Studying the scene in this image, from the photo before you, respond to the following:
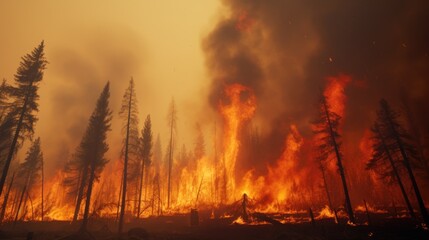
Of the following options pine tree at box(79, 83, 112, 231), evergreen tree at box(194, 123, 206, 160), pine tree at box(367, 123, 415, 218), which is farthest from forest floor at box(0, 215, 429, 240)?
evergreen tree at box(194, 123, 206, 160)

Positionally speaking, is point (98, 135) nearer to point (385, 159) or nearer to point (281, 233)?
point (281, 233)

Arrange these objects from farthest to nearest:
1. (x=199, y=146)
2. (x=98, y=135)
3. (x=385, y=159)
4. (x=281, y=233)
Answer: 1. (x=199, y=146)
2. (x=98, y=135)
3. (x=385, y=159)
4. (x=281, y=233)

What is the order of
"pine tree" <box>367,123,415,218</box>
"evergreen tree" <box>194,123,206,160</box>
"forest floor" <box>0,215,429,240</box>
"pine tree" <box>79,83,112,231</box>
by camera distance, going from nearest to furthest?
1. "forest floor" <box>0,215,429,240</box>
2. "pine tree" <box>367,123,415,218</box>
3. "pine tree" <box>79,83,112,231</box>
4. "evergreen tree" <box>194,123,206,160</box>

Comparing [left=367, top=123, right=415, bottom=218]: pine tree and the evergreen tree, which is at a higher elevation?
the evergreen tree

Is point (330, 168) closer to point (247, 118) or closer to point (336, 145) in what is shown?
point (247, 118)

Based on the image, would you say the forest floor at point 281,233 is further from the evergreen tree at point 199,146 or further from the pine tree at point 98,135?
the evergreen tree at point 199,146

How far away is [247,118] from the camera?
59625 mm

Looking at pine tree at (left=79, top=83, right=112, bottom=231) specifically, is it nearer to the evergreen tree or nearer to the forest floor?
the forest floor

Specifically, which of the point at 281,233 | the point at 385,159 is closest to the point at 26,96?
the point at 281,233

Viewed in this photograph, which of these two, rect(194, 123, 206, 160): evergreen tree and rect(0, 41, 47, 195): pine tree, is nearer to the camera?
rect(0, 41, 47, 195): pine tree

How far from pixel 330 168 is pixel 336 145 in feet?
102

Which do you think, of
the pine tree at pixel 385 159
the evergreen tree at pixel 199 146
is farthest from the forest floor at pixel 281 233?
the evergreen tree at pixel 199 146

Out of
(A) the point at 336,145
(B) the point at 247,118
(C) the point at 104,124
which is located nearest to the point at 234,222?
(A) the point at 336,145

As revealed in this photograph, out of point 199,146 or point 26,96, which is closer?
point 26,96
